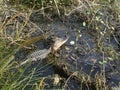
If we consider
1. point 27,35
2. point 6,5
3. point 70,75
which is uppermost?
point 6,5

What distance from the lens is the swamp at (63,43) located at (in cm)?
266

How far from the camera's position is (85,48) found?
3.25m

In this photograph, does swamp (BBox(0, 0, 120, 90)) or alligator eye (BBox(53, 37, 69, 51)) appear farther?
alligator eye (BBox(53, 37, 69, 51))

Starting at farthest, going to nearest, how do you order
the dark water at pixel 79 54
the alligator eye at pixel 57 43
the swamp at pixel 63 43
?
the alligator eye at pixel 57 43
the dark water at pixel 79 54
the swamp at pixel 63 43

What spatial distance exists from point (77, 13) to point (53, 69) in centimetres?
100

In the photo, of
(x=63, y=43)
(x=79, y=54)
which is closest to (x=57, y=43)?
(x=63, y=43)

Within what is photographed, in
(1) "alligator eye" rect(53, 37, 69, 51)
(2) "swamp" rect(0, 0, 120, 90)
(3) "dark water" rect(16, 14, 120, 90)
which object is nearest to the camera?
(2) "swamp" rect(0, 0, 120, 90)

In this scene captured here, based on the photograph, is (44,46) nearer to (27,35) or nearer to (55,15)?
(27,35)

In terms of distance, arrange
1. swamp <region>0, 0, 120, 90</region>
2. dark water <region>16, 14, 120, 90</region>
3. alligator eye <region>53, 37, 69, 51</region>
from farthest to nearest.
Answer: alligator eye <region>53, 37, 69, 51</region>
dark water <region>16, 14, 120, 90</region>
swamp <region>0, 0, 120, 90</region>

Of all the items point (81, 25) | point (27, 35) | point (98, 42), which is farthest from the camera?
point (81, 25)

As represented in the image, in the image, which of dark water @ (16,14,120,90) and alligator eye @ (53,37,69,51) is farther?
alligator eye @ (53,37,69,51)

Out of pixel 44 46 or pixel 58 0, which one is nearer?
pixel 44 46

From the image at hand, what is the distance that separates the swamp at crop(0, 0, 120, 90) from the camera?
8.72 ft

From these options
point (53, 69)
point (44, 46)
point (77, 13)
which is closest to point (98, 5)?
point (77, 13)
